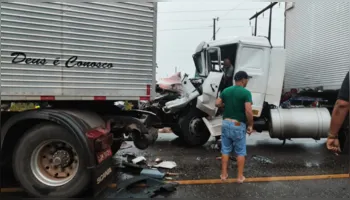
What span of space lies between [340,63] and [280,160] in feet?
9.65

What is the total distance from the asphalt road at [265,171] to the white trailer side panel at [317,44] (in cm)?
189

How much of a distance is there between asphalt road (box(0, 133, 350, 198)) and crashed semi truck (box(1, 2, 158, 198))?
2.78ft

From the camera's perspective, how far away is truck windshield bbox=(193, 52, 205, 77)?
23.4 ft

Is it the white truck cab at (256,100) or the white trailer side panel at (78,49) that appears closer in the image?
the white trailer side panel at (78,49)

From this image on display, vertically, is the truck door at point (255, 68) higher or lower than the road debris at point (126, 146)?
higher

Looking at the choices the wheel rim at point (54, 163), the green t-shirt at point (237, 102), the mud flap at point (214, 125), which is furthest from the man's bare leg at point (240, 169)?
the wheel rim at point (54, 163)

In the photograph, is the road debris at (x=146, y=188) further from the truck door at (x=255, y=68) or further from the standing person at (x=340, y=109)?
the truck door at (x=255, y=68)

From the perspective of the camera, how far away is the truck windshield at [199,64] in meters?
7.13

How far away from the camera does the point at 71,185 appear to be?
3393 millimetres

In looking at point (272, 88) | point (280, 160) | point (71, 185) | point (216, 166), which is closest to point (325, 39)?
point (272, 88)

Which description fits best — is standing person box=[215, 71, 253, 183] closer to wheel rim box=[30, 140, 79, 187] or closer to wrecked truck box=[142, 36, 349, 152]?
wrecked truck box=[142, 36, 349, 152]

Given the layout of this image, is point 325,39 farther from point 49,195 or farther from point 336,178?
point 49,195

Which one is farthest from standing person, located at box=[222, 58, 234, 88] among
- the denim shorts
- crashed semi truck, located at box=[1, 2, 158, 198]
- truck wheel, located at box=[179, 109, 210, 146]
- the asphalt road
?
crashed semi truck, located at box=[1, 2, 158, 198]

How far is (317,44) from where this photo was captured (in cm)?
712
